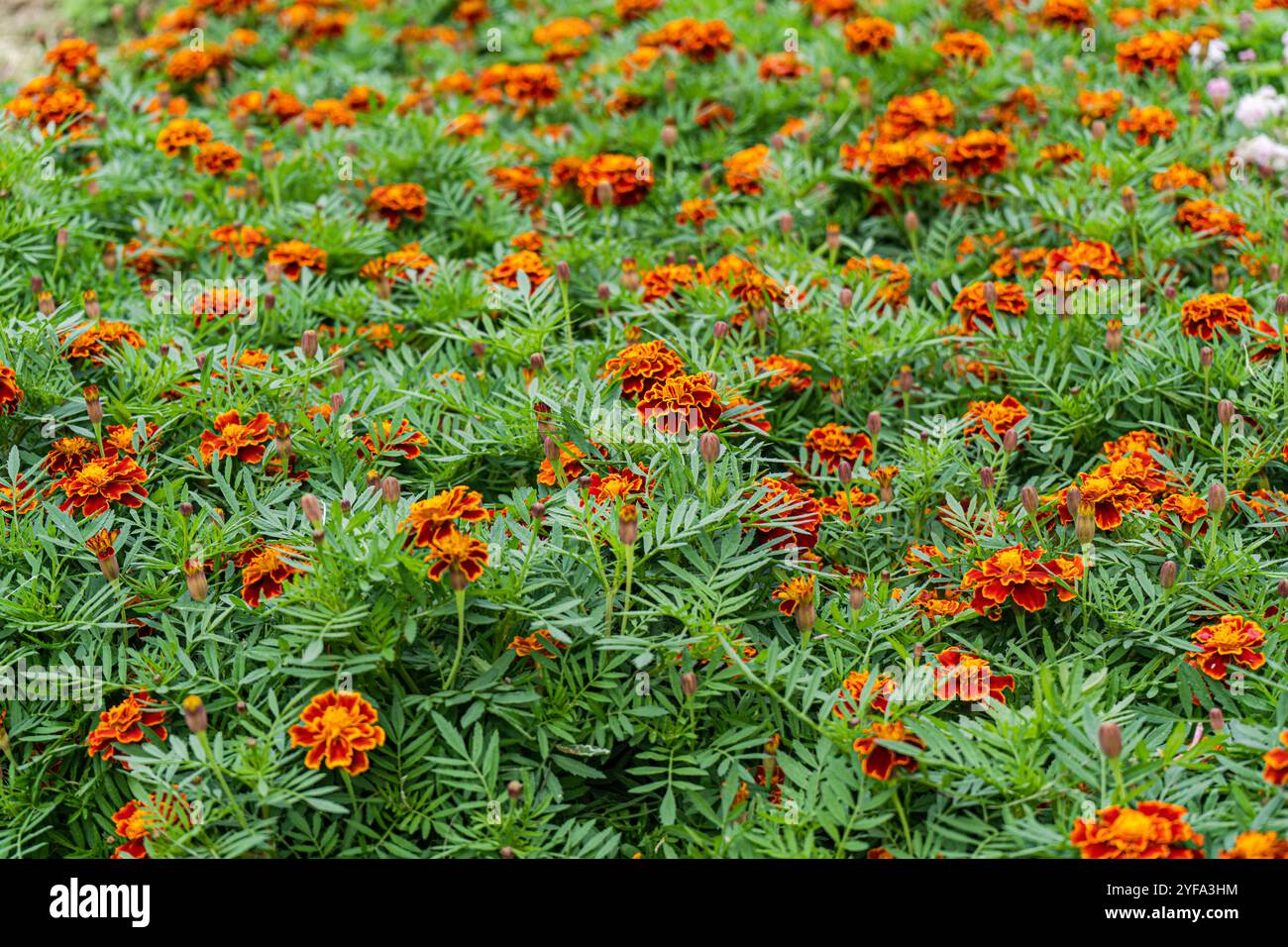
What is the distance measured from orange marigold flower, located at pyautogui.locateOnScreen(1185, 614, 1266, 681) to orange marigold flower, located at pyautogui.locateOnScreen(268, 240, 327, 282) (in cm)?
224

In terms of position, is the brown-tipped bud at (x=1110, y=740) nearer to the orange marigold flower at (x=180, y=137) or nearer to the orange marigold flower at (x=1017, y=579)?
the orange marigold flower at (x=1017, y=579)

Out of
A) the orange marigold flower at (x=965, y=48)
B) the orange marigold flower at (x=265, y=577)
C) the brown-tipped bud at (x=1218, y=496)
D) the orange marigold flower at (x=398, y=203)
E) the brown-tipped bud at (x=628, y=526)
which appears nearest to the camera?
the brown-tipped bud at (x=628, y=526)

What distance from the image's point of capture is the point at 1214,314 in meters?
2.72

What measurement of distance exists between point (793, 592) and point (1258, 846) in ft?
2.69

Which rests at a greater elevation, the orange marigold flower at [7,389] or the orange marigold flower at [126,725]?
the orange marigold flower at [7,389]

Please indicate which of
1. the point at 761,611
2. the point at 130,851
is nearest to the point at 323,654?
the point at 130,851

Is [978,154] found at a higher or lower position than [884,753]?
higher

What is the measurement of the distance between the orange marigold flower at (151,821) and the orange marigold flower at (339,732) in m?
0.20

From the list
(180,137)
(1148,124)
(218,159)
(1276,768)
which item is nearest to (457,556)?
(1276,768)

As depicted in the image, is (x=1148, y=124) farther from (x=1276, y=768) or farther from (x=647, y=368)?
(x=1276, y=768)

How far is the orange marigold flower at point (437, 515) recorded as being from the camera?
6.27 ft

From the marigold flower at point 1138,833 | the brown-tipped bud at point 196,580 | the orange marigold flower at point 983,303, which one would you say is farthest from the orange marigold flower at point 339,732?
the orange marigold flower at point 983,303

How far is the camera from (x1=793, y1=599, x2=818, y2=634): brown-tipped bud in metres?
2.16

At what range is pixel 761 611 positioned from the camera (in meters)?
2.31
